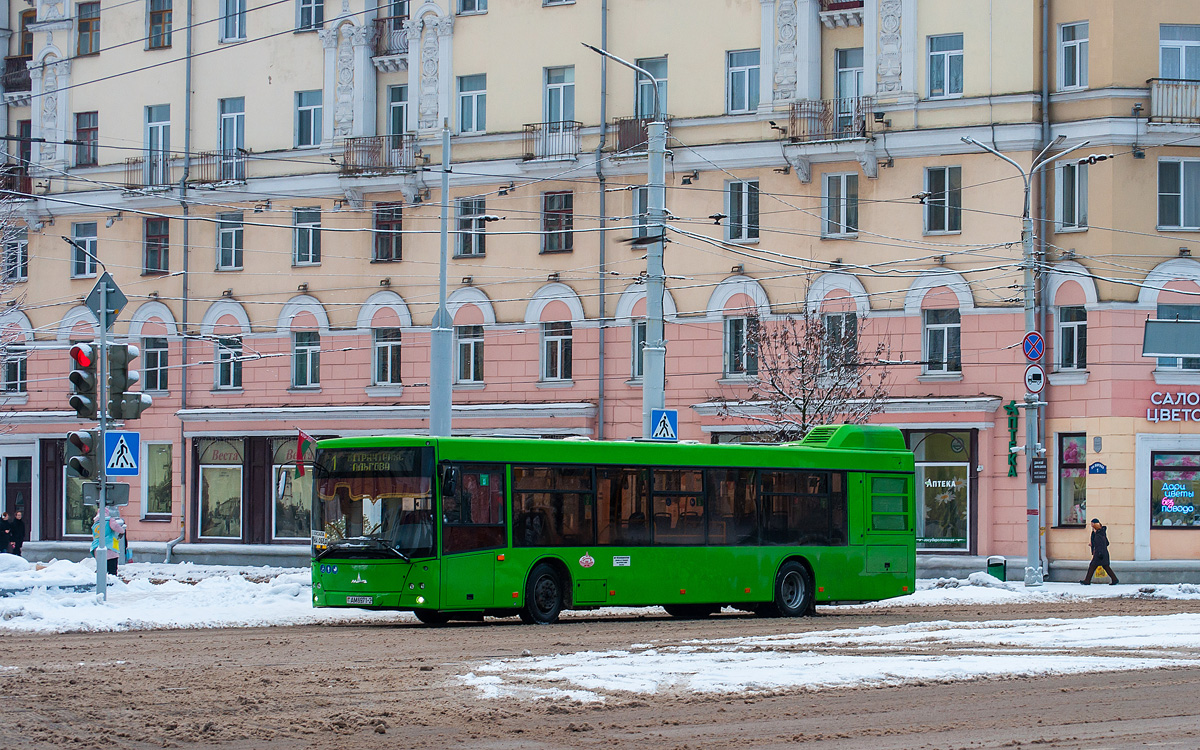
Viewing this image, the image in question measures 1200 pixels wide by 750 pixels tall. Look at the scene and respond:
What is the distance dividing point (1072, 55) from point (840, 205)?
20.3ft

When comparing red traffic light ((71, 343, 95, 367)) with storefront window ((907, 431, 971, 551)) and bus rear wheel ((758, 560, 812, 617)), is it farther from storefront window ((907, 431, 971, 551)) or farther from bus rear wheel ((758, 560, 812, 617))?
storefront window ((907, 431, 971, 551))

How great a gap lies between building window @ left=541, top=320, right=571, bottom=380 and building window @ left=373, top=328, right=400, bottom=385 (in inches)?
165

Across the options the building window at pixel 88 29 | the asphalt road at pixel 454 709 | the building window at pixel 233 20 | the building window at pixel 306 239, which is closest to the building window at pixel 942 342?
the building window at pixel 306 239

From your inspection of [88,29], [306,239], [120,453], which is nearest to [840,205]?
[306,239]

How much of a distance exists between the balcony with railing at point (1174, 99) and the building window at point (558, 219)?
14.1m

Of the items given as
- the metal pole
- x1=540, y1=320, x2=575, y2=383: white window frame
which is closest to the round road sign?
the metal pole

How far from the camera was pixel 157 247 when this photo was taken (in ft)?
150

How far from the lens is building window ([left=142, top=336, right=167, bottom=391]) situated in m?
45.7

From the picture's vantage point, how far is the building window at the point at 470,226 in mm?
41906

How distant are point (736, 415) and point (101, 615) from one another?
19444mm

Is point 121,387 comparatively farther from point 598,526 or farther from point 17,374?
point 17,374

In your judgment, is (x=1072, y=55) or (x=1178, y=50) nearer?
(x=1178, y=50)

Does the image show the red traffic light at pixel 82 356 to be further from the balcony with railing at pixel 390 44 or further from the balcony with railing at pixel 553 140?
the balcony with railing at pixel 390 44

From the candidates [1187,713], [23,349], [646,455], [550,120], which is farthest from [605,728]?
[23,349]
